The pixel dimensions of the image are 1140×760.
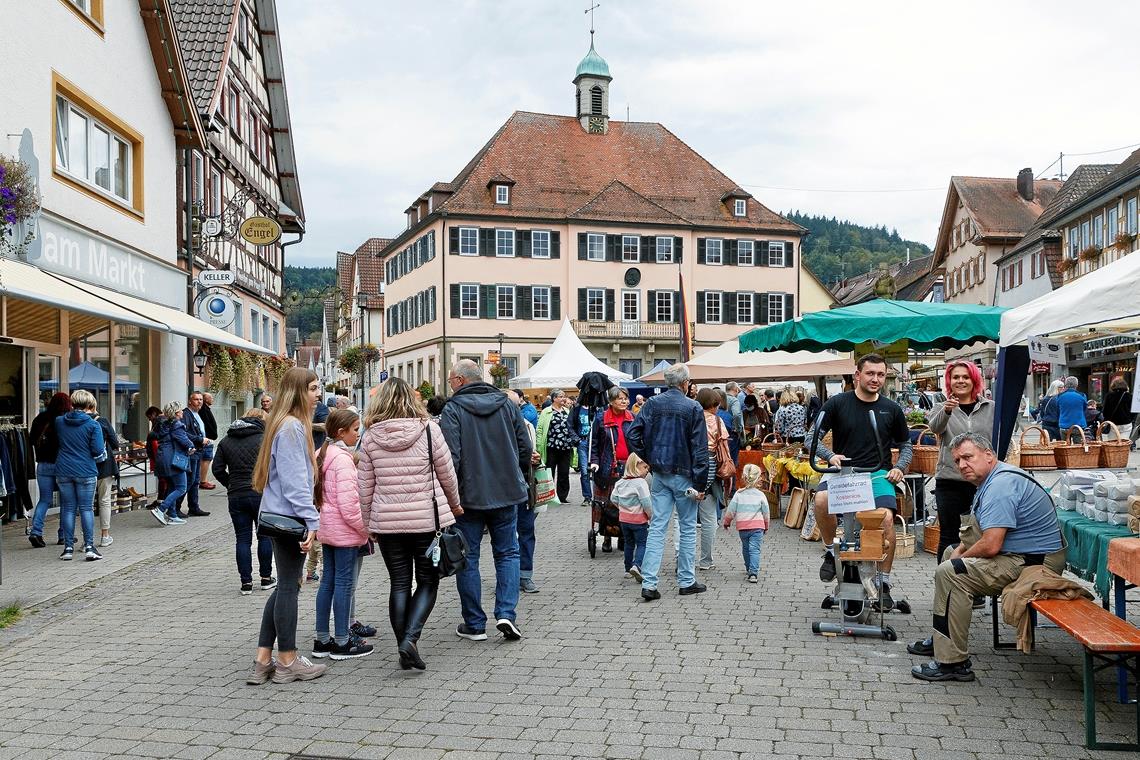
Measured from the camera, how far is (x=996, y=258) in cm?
5294

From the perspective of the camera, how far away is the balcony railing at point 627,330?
51.0m

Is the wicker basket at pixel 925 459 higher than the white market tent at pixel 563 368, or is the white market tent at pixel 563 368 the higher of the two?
the white market tent at pixel 563 368

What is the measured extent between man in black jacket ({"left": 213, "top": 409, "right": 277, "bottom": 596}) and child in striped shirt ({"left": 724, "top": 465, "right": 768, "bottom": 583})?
13.5 ft

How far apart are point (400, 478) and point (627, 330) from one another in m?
45.4

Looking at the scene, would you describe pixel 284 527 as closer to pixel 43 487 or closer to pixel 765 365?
pixel 43 487

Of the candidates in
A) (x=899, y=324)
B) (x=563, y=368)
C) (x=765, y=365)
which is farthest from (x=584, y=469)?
(x=563, y=368)

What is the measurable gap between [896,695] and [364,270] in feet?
244

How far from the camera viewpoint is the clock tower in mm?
56500

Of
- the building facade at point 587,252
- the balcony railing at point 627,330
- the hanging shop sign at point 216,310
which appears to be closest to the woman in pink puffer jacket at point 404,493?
the hanging shop sign at point 216,310

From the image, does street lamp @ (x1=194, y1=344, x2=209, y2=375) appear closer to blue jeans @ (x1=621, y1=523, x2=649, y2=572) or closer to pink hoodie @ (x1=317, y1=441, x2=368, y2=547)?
blue jeans @ (x1=621, y1=523, x2=649, y2=572)

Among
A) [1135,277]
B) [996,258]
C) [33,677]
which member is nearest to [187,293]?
[33,677]

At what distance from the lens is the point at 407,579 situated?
6496 millimetres

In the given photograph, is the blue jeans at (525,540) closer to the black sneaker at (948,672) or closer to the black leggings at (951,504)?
the black leggings at (951,504)

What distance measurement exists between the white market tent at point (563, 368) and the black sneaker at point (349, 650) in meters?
17.5
